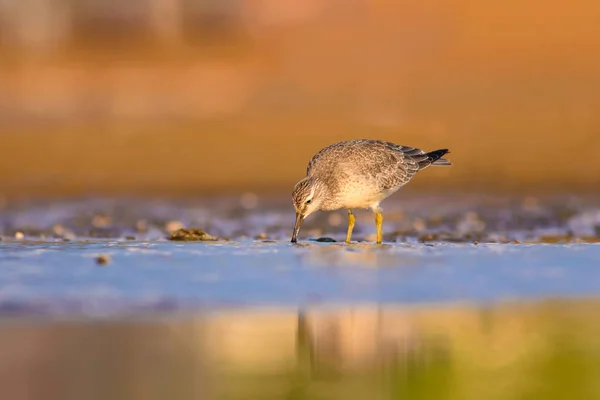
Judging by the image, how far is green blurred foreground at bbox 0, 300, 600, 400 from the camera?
6.05 meters

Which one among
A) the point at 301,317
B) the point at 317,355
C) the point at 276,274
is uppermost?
the point at 276,274

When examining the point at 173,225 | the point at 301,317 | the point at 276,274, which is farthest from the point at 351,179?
the point at 301,317

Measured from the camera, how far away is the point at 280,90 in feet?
67.2

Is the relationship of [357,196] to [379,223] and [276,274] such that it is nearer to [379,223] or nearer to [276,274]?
[379,223]

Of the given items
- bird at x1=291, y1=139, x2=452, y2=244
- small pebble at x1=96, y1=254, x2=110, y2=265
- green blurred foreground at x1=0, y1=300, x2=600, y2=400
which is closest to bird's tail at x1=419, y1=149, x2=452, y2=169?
bird at x1=291, y1=139, x2=452, y2=244

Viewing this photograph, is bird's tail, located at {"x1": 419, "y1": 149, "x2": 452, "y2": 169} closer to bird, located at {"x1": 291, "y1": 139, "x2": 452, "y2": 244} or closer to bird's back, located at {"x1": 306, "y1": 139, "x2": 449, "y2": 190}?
bird's back, located at {"x1": 306, "y1": 139, "x2": 449, "y2": 190}

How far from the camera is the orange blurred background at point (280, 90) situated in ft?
58.8

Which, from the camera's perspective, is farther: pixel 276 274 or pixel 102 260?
pixel 102 260

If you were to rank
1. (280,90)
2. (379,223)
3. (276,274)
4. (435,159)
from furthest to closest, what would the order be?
(280,90)
(435,159)
(379,223)
(276,274)

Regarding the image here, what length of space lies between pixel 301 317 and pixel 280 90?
509 inches

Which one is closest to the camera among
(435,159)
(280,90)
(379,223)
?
(379,223)

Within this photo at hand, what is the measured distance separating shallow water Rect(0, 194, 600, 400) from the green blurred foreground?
0.01m

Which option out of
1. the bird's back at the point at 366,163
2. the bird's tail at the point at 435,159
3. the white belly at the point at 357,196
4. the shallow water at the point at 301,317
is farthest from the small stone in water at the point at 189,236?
the bird's tail at the point at 435,159

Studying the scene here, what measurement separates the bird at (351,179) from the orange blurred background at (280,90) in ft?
12.7
